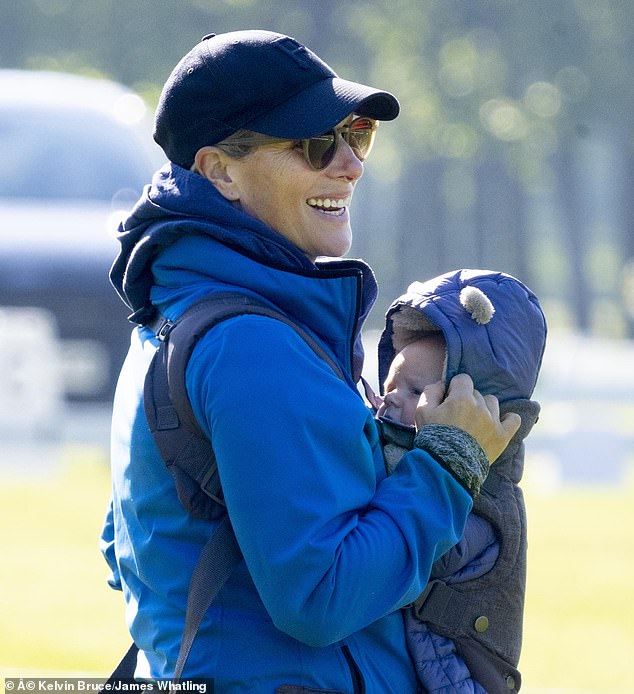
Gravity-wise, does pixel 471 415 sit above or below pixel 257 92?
below

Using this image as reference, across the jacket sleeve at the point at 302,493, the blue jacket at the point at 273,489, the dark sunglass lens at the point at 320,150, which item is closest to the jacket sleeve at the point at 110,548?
the blue jacket at the point at 273,489

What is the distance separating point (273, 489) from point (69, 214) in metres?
9.66

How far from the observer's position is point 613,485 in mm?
10555

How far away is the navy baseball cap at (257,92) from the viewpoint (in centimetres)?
238

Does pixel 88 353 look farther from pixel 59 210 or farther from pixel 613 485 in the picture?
pixel 613 485

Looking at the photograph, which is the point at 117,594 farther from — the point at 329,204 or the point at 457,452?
the point at 457,452

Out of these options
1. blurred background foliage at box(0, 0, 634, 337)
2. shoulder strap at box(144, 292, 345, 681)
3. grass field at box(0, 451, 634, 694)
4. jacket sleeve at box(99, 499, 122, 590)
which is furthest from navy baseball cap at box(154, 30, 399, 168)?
blurred background foliage at box(0, 0, 634, 337)

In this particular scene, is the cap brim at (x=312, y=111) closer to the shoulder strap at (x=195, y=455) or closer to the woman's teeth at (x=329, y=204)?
the woman's teeth at (x=329, y=204)

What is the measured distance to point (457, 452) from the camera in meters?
2.29

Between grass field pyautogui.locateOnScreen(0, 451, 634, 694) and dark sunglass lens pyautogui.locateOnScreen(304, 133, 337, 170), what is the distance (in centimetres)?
305

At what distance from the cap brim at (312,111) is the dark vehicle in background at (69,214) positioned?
807 cm

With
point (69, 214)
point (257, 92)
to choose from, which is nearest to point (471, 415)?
point (257, 92)

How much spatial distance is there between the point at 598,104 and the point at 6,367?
79.8 feet

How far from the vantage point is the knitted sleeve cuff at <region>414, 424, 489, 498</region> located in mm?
2273
